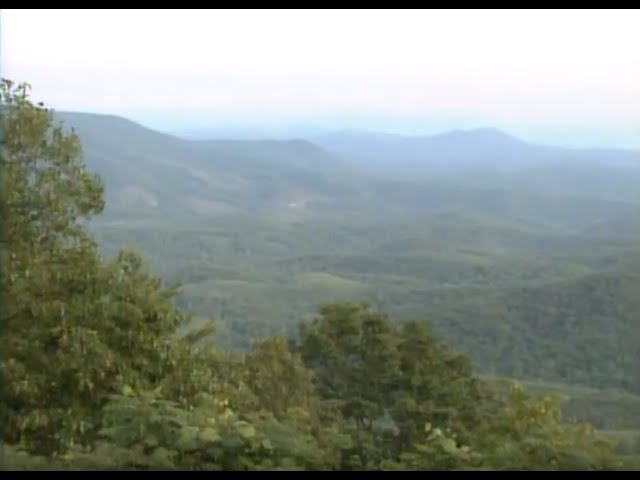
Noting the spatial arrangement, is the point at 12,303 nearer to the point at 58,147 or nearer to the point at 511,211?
the point at 58,147

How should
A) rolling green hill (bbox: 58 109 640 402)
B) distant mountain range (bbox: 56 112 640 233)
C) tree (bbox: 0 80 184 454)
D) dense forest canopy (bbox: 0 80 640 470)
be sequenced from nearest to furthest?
dense forest canopy (bbox: 0 80 640 470)
tree (bbox: 0 80 184 454)
rolling green hill (bbox: 58 109 640 402)
distant mountain range (bbox: 56 112 640 233)

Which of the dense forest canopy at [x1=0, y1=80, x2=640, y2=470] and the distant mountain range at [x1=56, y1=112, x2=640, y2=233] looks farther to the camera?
the distant mountain range at [x1=56, y1=112, x2=640, y2=233]

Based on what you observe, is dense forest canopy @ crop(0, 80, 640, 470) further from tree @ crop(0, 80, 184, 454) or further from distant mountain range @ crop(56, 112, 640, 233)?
distant mountain range @ crop(56, 112, 640, 233)

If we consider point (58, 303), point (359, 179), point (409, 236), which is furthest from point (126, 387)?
point (359, 179)

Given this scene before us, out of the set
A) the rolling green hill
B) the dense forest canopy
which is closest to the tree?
the dense forest canopy

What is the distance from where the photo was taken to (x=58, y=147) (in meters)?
2.64

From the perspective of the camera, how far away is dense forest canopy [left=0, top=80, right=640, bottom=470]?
5.27 ft

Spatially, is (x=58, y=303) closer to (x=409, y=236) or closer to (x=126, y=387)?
(x=126, y=387)

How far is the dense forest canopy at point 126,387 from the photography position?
1606mm

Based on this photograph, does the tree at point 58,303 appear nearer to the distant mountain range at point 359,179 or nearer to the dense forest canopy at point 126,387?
the dense forest canopy at point 126,387

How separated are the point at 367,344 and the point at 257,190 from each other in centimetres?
7050

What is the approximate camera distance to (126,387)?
2037 mm

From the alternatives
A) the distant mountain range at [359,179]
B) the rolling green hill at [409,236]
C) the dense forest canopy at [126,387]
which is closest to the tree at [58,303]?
the dense forest canopy at [126,387]
